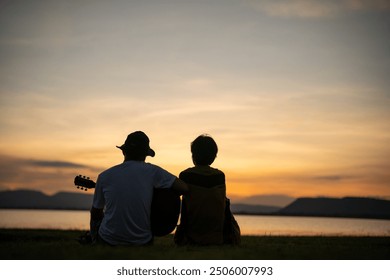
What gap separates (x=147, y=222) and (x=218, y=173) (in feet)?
4.72

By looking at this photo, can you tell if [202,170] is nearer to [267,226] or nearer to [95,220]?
[95,220]

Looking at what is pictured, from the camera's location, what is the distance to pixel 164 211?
296 inches

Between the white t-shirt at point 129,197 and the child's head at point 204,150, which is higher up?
the child's head at point 204,150

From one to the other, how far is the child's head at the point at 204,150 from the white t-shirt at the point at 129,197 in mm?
816

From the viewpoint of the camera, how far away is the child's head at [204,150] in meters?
7.94

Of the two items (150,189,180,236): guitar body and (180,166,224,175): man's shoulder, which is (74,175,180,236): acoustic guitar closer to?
(150,189,180,236): guitar body

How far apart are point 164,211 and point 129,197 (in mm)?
640

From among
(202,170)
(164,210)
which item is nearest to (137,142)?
(164,210)

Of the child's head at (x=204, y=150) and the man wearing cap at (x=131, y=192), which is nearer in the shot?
the man wearing cap at (x=131, y=192)

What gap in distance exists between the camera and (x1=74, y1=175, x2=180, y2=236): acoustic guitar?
744 centimetres

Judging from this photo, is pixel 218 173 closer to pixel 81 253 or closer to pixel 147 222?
pixel 147 222

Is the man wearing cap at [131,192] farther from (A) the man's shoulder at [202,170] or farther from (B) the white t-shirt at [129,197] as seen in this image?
(A) the man's shoulder at [202,170]

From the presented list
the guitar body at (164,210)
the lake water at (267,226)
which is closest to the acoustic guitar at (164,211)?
the guitar body at (164,210)
